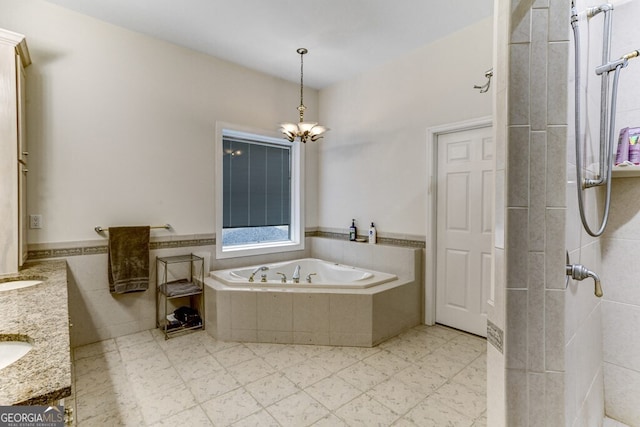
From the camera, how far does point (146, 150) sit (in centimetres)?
296

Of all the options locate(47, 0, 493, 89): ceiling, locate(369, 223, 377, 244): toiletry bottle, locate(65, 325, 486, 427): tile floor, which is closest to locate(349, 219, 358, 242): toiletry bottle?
locate(369, 223, 377, 244): toiletry bottle

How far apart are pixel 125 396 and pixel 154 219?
1.58 m

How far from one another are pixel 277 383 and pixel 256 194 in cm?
236

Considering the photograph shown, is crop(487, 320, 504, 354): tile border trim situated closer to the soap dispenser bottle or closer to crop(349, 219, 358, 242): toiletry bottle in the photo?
the soap dispenser bottle

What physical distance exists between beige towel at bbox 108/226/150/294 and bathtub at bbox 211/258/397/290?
66 centimetres

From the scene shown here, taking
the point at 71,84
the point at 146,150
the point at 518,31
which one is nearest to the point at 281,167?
the point at 146,150

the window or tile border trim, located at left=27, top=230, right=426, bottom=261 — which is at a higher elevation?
the window

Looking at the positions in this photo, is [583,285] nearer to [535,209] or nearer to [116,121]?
[535,209]

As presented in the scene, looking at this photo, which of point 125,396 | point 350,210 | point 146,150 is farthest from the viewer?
point 350,210

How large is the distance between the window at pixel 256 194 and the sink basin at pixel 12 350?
2331 millimetres

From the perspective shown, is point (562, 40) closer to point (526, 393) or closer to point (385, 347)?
point (526, 393)

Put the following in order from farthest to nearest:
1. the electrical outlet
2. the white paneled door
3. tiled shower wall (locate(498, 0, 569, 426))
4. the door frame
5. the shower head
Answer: the door frame
the white paneled door
the electrical outlet
the shower head
tiled shower wall (locate(498, 0, 569, 426))

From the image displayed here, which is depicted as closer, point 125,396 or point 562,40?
point 562,40

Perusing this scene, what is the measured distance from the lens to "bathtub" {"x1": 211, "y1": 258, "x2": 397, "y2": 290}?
2803 millimetres
